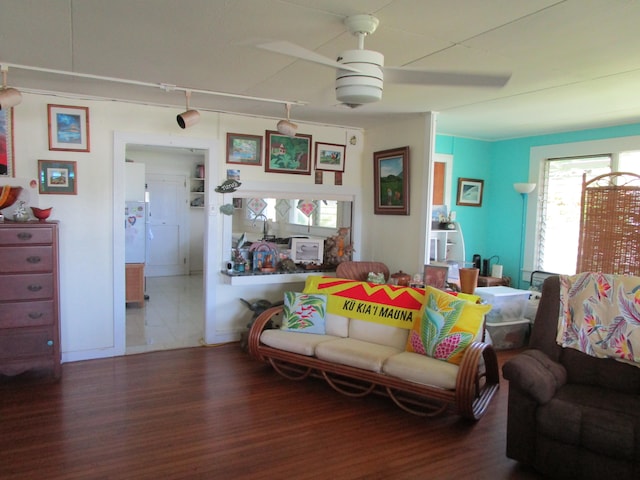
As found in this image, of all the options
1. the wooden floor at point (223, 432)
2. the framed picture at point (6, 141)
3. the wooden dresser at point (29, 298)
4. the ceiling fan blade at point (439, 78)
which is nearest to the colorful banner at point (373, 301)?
the wooden floor at point (223, 432)

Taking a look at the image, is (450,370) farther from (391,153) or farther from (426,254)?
(391,153)

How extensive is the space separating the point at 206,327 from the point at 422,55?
333 centimetres

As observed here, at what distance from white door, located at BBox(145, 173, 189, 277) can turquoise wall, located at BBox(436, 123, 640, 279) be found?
500 centimetres

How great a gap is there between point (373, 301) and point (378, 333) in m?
0.26

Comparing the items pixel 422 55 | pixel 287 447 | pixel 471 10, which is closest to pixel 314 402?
pixel 287 447

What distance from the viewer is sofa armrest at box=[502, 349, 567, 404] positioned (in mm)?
2516

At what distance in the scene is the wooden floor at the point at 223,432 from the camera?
2.58 m

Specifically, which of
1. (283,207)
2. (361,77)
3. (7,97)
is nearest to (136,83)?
(7,97)

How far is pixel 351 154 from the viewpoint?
17.6 feet

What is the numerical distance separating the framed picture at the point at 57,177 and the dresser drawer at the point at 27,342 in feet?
3.88

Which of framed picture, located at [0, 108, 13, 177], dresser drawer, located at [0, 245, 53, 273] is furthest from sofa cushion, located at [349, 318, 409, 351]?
framed picture, located at [0, 108, 13, 177]

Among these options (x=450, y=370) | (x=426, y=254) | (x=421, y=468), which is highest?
(x=426, y=254)

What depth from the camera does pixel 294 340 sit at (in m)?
3.80

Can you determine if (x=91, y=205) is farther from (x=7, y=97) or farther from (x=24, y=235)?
(x=7, y=97)
